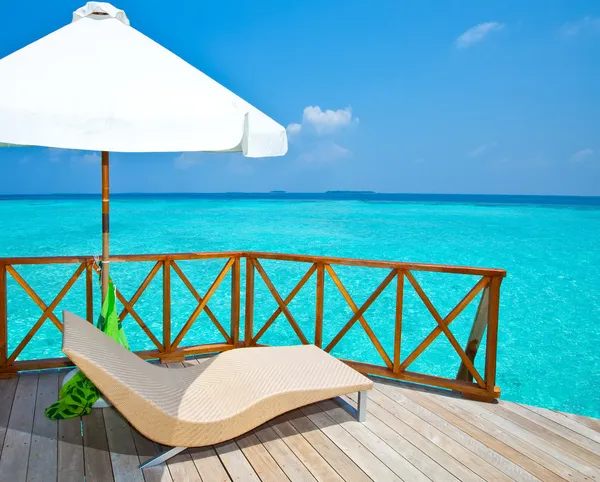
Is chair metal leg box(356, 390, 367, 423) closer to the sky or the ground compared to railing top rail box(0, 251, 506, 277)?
closer to the ground

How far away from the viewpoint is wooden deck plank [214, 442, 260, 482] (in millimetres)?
2211

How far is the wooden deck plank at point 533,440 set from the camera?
2.36 m

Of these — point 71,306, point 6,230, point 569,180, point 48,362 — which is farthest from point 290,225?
point 569,180

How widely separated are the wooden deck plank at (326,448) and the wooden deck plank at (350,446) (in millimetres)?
28

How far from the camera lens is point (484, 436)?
8.81 ft

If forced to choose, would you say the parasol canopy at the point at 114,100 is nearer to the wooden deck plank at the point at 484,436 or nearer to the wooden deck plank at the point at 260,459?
the wooden deck plank at the point at 260,459

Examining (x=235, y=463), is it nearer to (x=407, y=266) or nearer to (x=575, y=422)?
(x=407, y=266)

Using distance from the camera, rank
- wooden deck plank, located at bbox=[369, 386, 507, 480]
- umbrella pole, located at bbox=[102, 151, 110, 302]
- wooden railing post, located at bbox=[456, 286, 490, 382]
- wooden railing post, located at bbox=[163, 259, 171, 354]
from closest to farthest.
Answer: wooden deck plank, located at bbox=[369, 386, 507, 480] < umbrella pole, located at bbox=[102, 151, 110, 302] < wooden railing post, located at bbox=[456, 286, 490, 382] < wooden railing post, located at bbox=[163, 259, 171, 354]

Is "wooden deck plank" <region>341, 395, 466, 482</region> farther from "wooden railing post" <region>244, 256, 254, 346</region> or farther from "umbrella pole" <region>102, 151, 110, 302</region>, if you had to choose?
"umbrella pole" <region>102, 151, 110, 302</region>

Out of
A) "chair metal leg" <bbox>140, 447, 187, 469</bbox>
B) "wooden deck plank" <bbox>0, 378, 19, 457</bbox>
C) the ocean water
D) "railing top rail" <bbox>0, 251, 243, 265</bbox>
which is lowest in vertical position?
the ocean water

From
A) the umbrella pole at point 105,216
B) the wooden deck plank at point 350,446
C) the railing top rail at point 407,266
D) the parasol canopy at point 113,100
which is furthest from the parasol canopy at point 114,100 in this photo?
the wooden deck plank at point 350,446

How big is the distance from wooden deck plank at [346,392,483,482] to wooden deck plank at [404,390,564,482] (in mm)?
297

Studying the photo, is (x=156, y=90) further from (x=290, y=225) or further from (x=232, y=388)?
(x=290, y=225)

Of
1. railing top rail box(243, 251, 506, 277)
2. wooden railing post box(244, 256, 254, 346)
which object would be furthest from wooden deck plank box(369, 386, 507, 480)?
wooden railing post box(244, 256, 254, 346)
